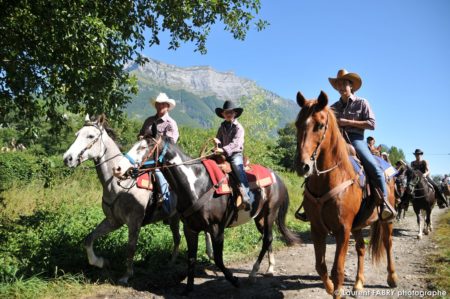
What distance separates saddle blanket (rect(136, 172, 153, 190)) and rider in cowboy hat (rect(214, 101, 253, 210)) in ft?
4.70

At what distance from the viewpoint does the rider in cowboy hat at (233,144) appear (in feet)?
19.2

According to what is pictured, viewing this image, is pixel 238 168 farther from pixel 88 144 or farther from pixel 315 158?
pixel 88 144

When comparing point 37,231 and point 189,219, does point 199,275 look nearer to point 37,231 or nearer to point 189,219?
point 189,219

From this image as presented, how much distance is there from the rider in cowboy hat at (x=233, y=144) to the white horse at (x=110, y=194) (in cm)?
166

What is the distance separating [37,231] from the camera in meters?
7.01

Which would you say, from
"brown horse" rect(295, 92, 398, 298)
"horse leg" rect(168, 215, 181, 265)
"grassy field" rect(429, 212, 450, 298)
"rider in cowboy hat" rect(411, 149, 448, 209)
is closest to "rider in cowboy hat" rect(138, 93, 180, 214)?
"horse leg" rect(168, 215, 181, 265)

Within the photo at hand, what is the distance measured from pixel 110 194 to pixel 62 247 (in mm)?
1484

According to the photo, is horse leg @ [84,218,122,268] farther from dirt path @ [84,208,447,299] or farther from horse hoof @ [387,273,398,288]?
horse hoof @ [387,273,398,288]

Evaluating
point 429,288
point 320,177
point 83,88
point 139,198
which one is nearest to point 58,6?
point 83,88

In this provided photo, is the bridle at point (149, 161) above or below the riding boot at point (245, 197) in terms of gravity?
above

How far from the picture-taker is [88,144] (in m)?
5.98

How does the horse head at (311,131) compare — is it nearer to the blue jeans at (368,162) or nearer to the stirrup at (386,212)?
the blue jeans at (368,162)

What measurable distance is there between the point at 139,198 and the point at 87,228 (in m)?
2.11

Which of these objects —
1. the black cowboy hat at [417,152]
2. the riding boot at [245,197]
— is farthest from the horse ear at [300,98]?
the black cowboy hat at [417,152]
